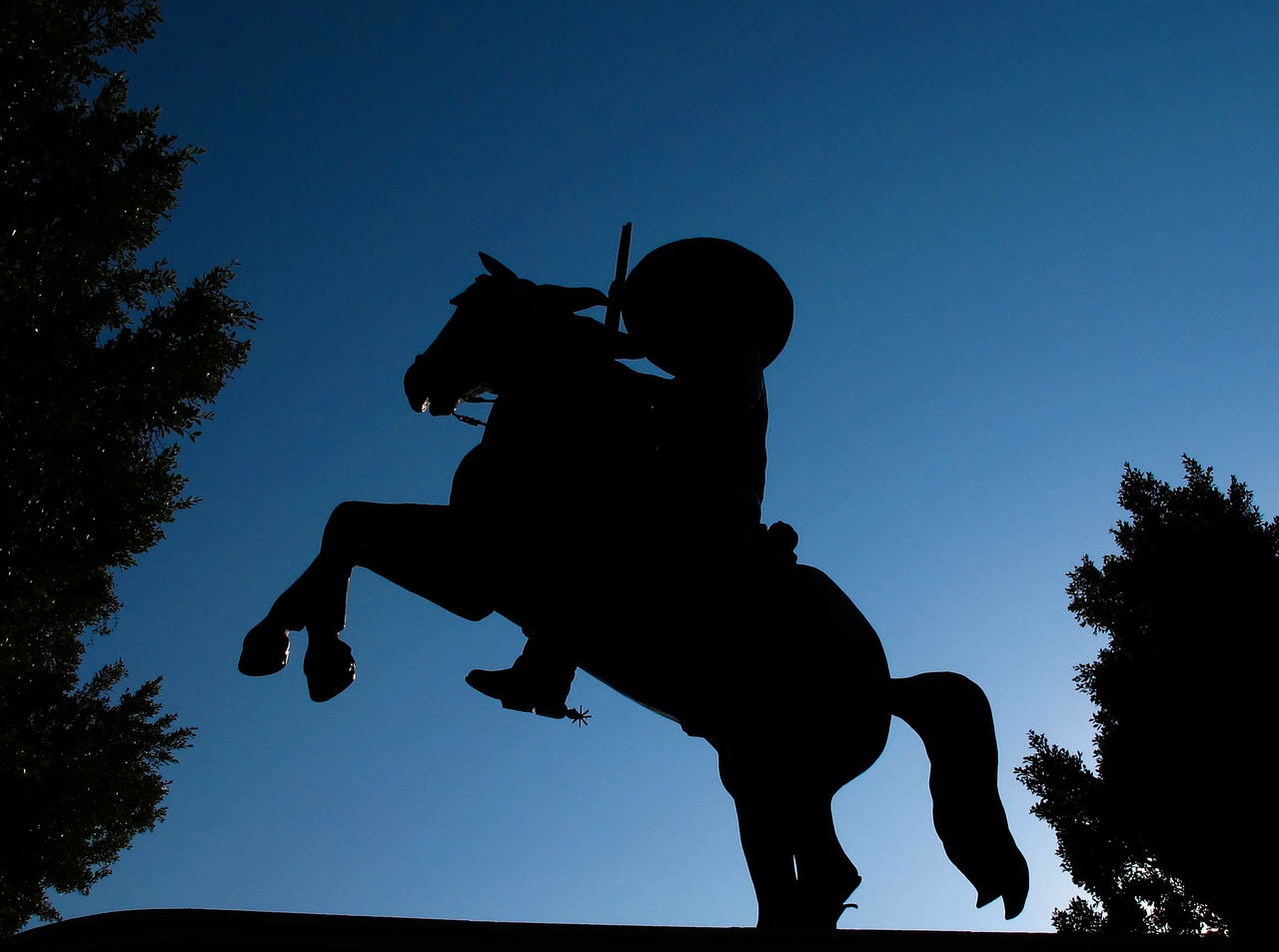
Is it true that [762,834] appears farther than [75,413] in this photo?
No

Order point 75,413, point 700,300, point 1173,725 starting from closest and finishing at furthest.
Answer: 1. point 700,300
2. point 75,413
3. point 1173,725

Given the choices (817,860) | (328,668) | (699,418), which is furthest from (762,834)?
(328,668)

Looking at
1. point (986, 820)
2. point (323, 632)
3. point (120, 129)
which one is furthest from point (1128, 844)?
point (120, 129)

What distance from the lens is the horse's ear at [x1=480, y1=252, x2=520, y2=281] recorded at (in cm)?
323

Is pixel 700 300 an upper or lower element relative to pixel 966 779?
upper

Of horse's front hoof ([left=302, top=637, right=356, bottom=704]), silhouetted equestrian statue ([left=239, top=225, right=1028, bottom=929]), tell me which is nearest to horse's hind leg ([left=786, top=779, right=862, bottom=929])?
silhouetted equestrian statue ([left=239, top=225, right=1028, bottom=929])

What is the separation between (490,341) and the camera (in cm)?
→ 319

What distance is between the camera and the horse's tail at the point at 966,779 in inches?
113

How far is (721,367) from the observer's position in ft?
10.6

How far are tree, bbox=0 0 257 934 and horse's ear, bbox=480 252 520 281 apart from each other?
3.44m

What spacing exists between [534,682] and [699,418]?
1069 millimetres

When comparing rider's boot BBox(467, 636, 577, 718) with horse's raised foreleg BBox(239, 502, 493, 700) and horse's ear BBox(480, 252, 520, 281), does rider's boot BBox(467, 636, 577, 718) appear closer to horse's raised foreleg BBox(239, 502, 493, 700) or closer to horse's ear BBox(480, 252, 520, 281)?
horse's raised foreleg BBox(239, 502, 493, 700)

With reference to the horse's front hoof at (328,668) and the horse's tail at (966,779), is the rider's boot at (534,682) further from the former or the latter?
the horse's tail at (966,779)

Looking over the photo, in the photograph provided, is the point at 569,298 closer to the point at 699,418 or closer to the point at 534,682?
the point at 699,418
